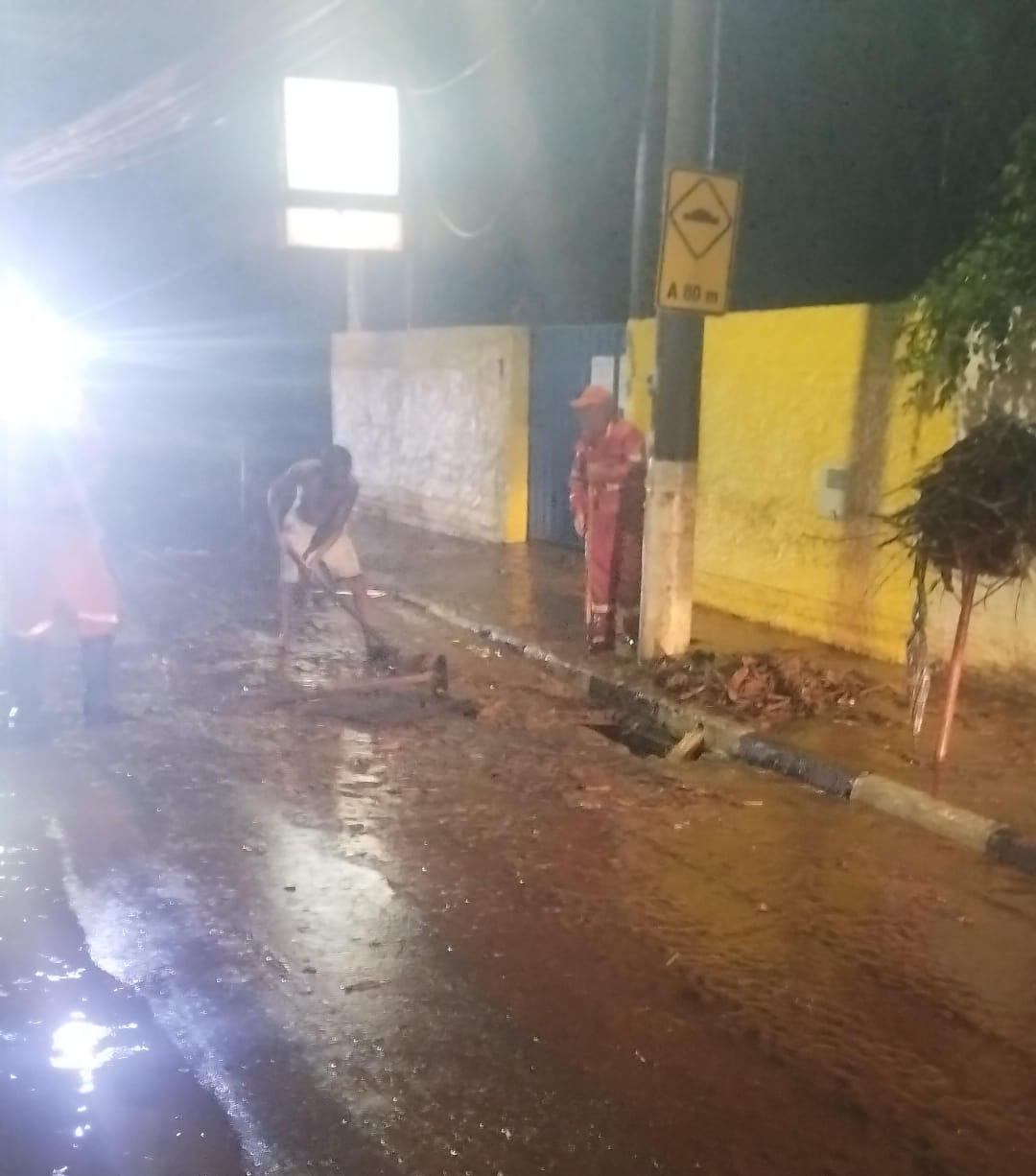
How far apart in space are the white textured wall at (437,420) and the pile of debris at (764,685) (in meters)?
6.26

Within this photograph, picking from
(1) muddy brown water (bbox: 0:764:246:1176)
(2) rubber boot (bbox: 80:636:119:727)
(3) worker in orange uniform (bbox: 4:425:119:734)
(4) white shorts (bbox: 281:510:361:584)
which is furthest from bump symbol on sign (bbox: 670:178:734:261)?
(1) muddy brown water (bbox: 0:764:246:1176)

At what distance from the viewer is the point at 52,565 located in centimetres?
668

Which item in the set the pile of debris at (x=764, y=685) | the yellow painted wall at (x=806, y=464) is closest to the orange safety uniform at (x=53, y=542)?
the pile of debris at (x=764, y=685)

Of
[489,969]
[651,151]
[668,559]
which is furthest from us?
[651,151]

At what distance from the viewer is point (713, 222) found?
7156 mm

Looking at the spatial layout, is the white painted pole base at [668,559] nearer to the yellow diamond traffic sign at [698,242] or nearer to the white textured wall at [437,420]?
the yellow diamond traffic sign at [698,242]

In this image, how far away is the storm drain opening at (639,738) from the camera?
683 cm

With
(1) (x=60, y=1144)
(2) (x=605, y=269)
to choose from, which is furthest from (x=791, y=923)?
(2) (x=605, y=269)

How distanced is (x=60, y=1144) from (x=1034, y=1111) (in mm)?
2644

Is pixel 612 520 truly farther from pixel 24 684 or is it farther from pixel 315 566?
pixel 24 684

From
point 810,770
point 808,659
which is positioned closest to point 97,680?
point 810,770

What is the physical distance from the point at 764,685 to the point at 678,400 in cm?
184

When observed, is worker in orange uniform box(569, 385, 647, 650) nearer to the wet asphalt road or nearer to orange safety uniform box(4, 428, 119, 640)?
the wet asphalt road

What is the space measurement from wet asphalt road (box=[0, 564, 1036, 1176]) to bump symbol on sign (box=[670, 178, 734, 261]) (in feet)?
10.0
